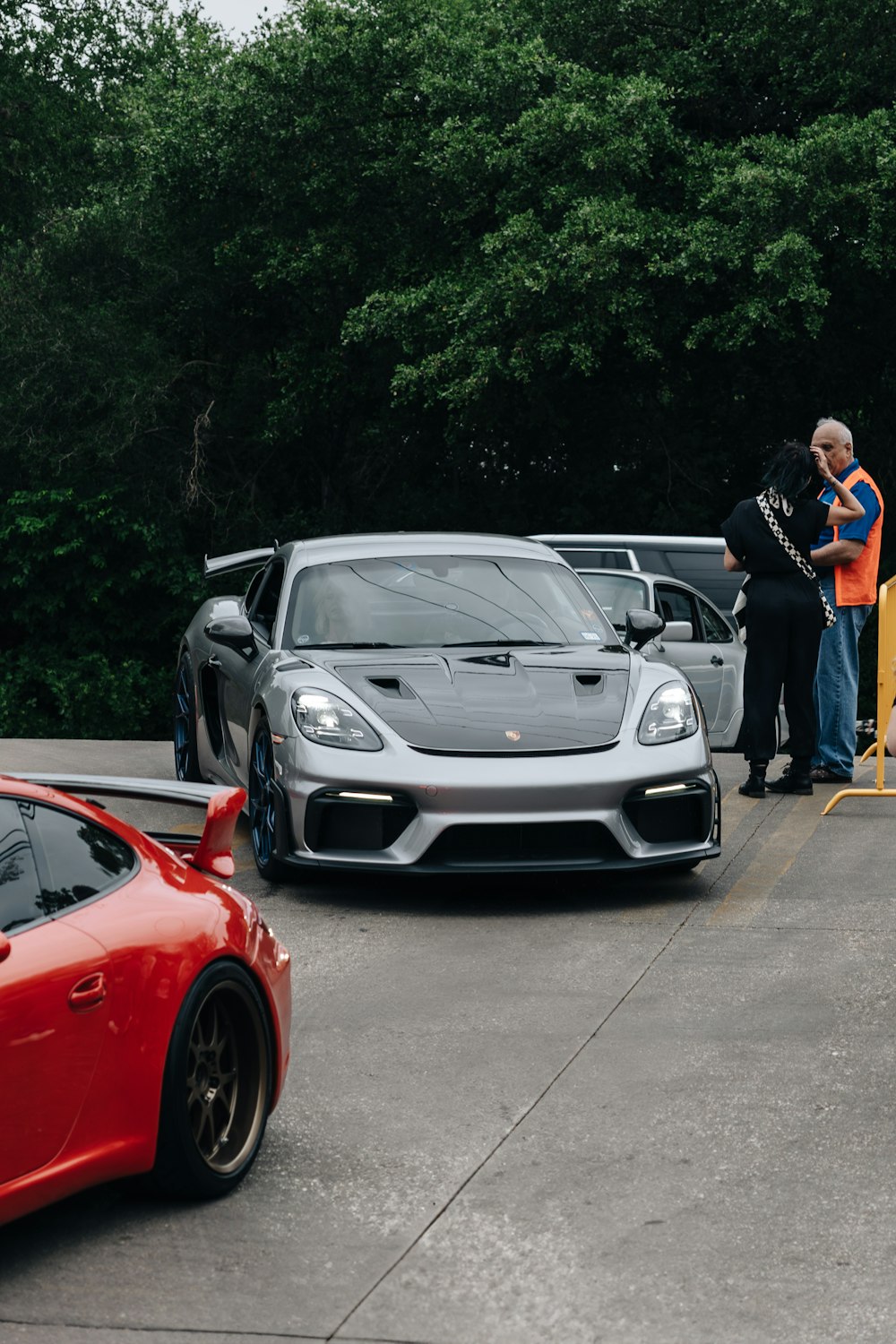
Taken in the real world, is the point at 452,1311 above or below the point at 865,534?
below

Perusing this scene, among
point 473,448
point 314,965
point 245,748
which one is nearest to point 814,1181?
point 314,965

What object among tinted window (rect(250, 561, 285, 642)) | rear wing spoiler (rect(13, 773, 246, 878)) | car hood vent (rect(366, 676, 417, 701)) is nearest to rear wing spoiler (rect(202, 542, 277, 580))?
tinted window (rect(250, 561, 285, 642))

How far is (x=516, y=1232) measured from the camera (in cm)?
395

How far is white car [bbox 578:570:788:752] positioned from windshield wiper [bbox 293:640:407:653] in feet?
22.3

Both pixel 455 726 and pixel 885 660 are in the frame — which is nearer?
pixel 455 726

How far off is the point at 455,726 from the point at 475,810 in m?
0.43

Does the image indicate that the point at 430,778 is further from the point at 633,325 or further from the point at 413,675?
the point at 633,325

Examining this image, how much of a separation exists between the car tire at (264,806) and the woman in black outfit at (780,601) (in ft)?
9.84

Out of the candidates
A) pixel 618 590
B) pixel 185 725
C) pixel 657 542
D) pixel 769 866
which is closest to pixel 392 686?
pixel 769 866

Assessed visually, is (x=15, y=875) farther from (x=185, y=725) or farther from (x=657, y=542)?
(x=657, y=542)

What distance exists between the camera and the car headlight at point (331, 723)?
7562 mm

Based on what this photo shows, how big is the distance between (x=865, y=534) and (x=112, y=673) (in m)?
18.1

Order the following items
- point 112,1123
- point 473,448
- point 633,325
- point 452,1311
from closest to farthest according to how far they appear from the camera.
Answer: point 452,1311 < point 112,1123 < point 633,325 < point 473,448

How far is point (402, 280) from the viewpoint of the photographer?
23.5 meters
